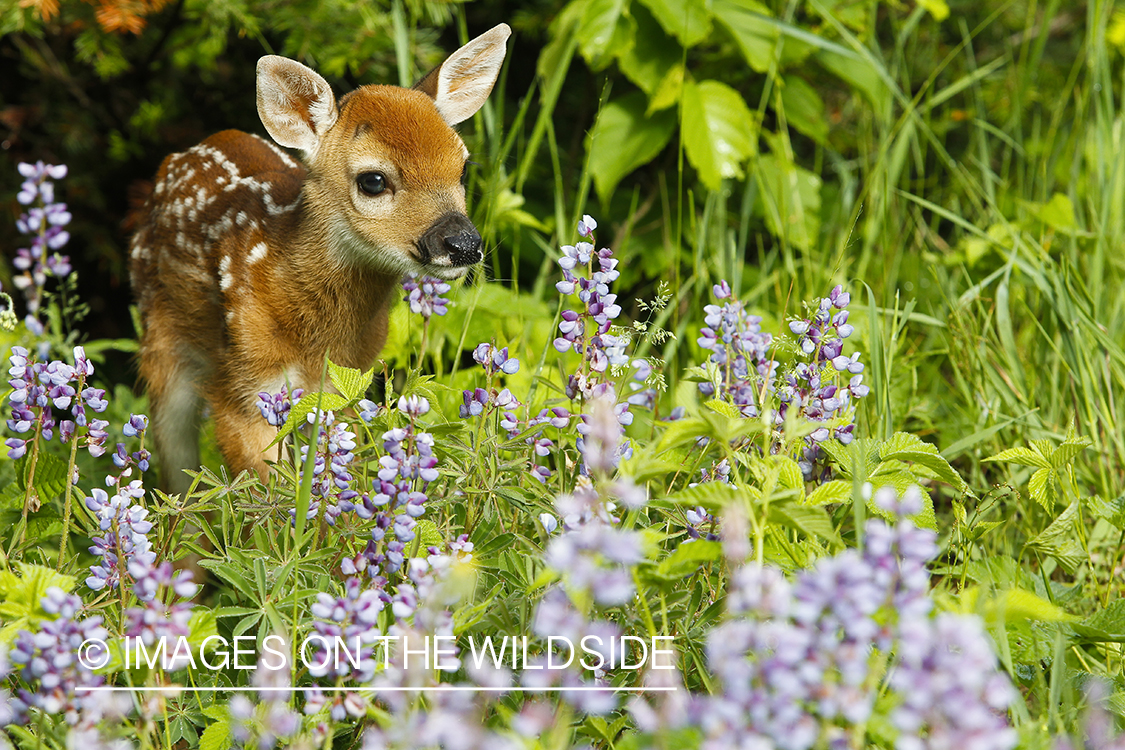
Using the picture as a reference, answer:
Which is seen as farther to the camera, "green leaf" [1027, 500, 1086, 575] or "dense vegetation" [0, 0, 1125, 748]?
"green leaf" [1027, 500, 1086, 575]

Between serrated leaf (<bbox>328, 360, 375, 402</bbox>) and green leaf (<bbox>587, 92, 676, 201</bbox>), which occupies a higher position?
green leaf (<bbox>587, 92, 676, 201</bbox>)

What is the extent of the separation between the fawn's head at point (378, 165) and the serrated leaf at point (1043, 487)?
1.37 meters

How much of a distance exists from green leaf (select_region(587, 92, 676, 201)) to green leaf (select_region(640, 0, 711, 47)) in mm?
378

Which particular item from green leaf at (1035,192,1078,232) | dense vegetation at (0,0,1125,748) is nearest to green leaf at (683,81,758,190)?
dense vegetation at (0,0,1125,748)

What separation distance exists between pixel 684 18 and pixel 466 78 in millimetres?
799

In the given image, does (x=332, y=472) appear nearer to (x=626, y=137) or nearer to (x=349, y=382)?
(x=349, y=382)

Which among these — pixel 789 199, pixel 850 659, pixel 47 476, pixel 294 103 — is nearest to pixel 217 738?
pixel 47 476

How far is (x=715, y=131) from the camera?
368cm

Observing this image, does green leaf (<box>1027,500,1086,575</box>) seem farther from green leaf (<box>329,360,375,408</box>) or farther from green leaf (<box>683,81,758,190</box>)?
green leaf (<box>683,81,758,190</box>)

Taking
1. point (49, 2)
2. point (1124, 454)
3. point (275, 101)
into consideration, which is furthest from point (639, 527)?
point (49, 2)

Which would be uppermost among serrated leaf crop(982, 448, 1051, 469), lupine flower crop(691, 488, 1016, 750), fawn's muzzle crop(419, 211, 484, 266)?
fawn's muzzle crop(419, 211, 484, 266)

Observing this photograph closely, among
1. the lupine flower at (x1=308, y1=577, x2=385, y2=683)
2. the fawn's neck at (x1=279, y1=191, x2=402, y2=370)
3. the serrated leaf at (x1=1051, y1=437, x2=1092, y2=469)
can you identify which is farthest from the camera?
the fawn's neck at (x1=279, y1=191, x2=402, y2=370)

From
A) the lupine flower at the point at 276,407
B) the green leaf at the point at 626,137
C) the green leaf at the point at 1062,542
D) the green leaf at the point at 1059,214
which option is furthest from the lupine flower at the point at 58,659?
the green leaf at the point at 1059,214

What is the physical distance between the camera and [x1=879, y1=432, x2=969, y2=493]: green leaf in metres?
1.94
